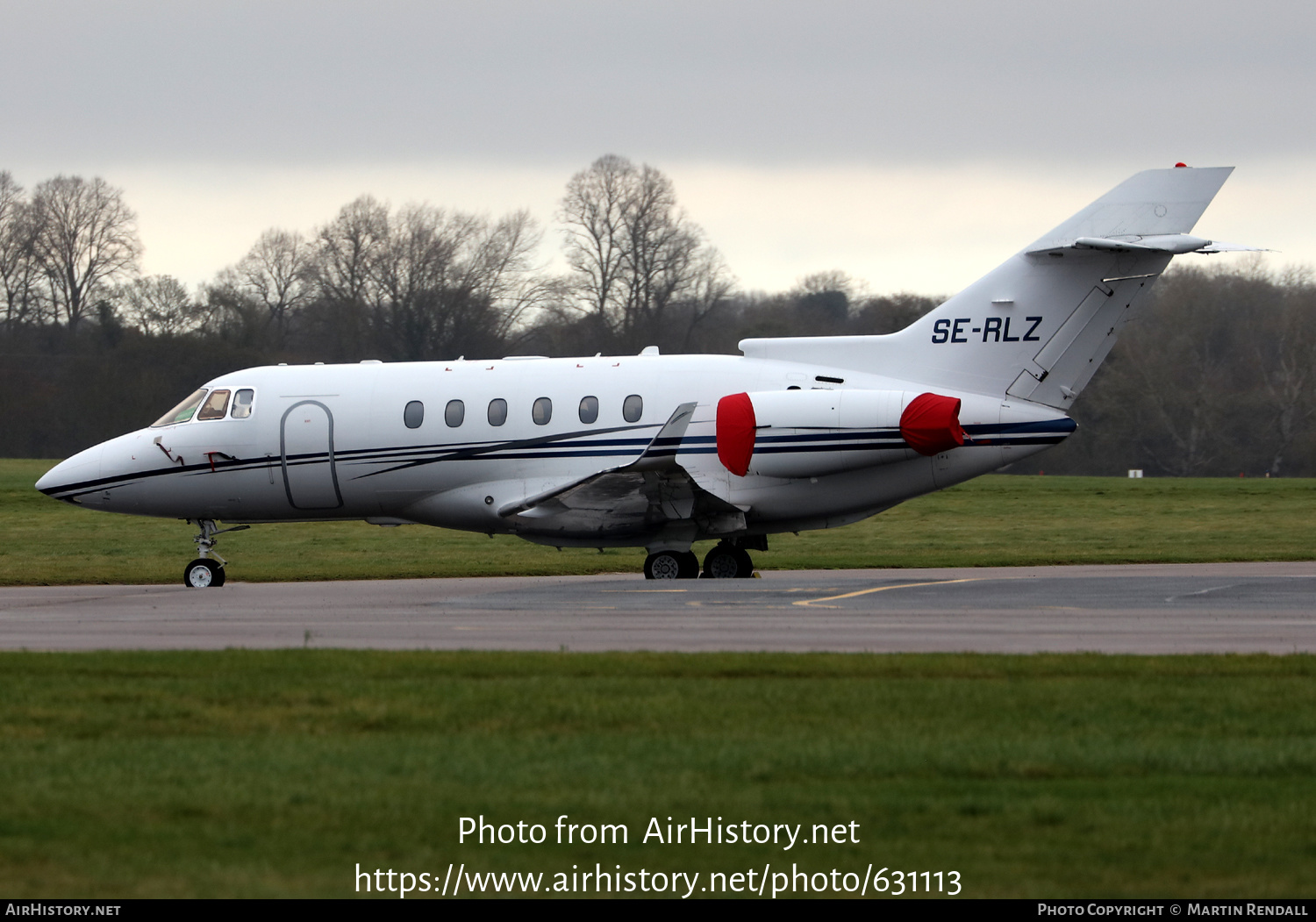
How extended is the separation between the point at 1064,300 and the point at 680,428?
602cm

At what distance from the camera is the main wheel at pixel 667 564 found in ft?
82.5

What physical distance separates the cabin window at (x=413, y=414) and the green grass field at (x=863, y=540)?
443cm

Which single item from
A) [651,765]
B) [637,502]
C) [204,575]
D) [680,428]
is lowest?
[204,575]

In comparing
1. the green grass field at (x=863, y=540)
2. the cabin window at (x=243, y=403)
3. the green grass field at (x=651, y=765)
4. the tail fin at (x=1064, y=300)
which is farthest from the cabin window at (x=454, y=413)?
the green grass field at (x=651, y=765)

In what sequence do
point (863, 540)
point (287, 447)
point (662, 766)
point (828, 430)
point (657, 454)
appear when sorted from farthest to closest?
1. point (863, 540)
2. point (287, 447)
3. point (657, 454)
4. point (828, 430)
5. point (662, 766)

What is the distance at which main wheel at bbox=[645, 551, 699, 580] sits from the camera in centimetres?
2514

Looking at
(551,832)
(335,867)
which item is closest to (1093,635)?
(551,832)

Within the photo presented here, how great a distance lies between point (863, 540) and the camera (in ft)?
129

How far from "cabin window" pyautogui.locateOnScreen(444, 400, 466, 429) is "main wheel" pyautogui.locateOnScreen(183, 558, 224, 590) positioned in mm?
4534

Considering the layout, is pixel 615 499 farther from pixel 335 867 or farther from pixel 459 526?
pixel 335 867

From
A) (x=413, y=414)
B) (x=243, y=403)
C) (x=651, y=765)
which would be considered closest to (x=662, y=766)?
(x=651, y=765)

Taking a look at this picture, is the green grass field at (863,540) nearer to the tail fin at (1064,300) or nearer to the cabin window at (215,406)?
the cabin window at (215,406)

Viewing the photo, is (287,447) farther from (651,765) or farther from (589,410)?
(651,765)
